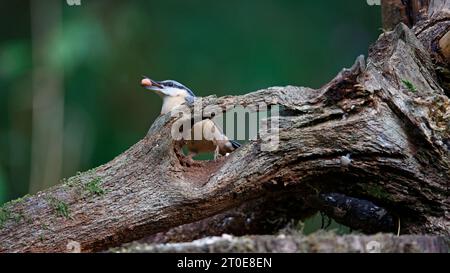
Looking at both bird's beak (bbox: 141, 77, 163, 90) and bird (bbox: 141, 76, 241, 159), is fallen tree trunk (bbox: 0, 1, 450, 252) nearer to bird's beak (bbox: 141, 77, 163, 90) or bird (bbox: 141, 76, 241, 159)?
bird (bbox: 141, 76, 241, 159)

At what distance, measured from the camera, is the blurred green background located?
4.29 meters

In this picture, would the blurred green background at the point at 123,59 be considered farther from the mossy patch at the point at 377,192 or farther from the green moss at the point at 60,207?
the mossy patch at the point at 377,192

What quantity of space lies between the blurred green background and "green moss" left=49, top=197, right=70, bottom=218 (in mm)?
1789

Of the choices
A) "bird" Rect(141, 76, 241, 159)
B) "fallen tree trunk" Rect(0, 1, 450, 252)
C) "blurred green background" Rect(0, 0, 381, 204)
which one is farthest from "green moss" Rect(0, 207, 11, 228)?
"blurred green background" Rect(0, 0, 381, 204)

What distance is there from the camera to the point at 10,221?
2.25 meters

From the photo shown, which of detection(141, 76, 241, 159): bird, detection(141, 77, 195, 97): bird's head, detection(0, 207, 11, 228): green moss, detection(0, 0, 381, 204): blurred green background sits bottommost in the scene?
detection(0, 207, 11, 228): green moss

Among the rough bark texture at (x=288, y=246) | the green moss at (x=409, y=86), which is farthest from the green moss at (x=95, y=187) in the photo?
the green moss at (x=409, y=86)

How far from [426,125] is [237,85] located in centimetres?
265

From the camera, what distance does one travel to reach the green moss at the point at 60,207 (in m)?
2.25

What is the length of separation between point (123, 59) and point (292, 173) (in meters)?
2.67

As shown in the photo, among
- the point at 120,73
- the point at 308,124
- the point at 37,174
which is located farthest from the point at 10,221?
the point at 120,73

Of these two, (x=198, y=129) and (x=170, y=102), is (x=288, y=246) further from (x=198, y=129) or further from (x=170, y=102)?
(x=170, y=102)
